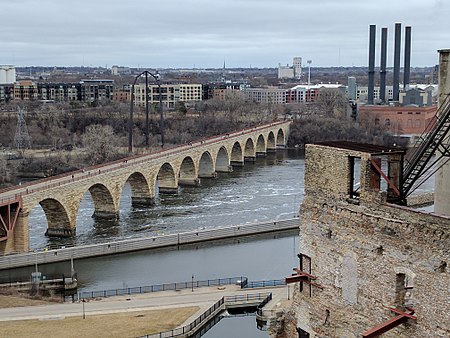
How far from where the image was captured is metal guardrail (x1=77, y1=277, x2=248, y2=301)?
117 feet

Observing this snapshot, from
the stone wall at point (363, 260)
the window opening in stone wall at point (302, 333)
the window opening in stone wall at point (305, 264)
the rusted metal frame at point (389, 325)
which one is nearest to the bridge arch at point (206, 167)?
the stone wall at point (363, 260)

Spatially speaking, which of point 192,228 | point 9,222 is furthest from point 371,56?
point 9,222

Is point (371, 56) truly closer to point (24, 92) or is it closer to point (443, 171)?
point (24, 92)

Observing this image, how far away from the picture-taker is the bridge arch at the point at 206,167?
80188 millimetres

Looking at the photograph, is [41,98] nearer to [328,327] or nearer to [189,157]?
[189,157]

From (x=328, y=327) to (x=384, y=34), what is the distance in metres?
127

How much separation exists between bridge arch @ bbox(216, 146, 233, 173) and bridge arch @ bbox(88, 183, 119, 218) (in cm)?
3040

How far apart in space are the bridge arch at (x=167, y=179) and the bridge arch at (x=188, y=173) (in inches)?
195

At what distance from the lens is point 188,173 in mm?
75750

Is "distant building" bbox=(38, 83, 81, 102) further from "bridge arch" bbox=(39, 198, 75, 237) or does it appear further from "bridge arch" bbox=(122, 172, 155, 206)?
"bridge arch" bbox=(39, 198, 75, 237)

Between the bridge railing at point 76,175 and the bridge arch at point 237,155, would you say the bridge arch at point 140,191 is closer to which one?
the bridge railing at point 76,175

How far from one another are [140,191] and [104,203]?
7250mm

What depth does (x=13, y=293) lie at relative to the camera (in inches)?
1425

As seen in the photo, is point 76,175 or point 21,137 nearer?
point 76,175
